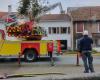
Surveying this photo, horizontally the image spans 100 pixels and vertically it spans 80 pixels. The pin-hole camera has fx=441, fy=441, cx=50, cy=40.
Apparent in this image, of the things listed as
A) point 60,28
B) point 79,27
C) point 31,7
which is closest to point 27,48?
point 31,7

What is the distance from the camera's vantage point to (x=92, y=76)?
8.11 m

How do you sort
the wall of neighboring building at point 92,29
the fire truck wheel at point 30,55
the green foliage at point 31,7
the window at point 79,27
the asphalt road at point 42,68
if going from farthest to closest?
1. the window at point 79,27
2. the wall of neighboring building at point 92,29
3. the green foliage at point 31,7
4. the fire truck wheel at point 30,55
5. the asphalt road at point 42,68

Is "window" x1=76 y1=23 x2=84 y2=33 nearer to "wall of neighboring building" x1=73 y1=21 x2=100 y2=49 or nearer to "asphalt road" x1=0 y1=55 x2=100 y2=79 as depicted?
"wall of neighboring building" x1=73 y1=21 x2=100 y2=49

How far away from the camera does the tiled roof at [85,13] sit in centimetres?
6775

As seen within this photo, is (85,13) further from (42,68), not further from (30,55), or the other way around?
(42,68)

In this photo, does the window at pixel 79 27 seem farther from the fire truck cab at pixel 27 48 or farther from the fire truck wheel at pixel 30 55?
the fire truck wheel at pixel 30 55

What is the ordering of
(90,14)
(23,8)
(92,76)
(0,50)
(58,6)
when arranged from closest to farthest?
(92,76), (0,50), (23,8), (90,14), (58,6)

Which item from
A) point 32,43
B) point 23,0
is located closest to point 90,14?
point 23,0

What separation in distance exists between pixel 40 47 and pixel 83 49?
33.1 feet

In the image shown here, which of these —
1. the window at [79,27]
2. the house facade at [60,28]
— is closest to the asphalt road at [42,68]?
the window at [79,27]

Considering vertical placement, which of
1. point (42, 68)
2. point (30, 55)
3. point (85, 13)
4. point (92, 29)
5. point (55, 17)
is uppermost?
point (85, 13)

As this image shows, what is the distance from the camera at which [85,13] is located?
69.7 metres

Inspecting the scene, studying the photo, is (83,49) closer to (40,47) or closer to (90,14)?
(40,47)

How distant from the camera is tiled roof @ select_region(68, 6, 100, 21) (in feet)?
222
